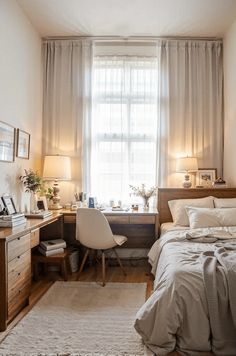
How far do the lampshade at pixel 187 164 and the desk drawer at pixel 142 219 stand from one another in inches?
32.6

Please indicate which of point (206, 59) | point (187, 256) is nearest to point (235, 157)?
point (206, 59)

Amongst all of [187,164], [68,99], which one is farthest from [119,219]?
[68,99]

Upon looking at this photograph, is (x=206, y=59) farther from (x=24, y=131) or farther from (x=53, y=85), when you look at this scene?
(x=24, y=131)

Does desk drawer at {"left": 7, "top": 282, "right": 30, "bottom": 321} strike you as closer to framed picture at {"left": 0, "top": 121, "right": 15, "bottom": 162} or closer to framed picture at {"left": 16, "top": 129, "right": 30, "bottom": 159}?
framed picture at {"left": 0, "top": 121, "right": 15, "bottom": 162}

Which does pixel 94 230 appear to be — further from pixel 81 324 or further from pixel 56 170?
pixel 81 324

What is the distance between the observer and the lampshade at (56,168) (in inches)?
169

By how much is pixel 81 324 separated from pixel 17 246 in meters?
0.85

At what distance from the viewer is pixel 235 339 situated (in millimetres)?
2094

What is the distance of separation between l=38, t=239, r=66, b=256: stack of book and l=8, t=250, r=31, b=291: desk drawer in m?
Result: 0.75

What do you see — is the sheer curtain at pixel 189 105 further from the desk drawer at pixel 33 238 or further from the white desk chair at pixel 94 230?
the desk drawer at pixel 33 238

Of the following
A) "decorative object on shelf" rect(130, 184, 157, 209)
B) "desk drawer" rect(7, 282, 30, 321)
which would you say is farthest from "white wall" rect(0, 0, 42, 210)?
"decorative object on shelf" rect(130, 184, 157, 209)

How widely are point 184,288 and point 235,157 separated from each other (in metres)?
2.55

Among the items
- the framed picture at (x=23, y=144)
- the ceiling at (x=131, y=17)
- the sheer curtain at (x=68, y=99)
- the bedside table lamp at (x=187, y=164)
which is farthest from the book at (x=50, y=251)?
the ceiling at (x=131, y=17)

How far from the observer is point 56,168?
14.1ft
